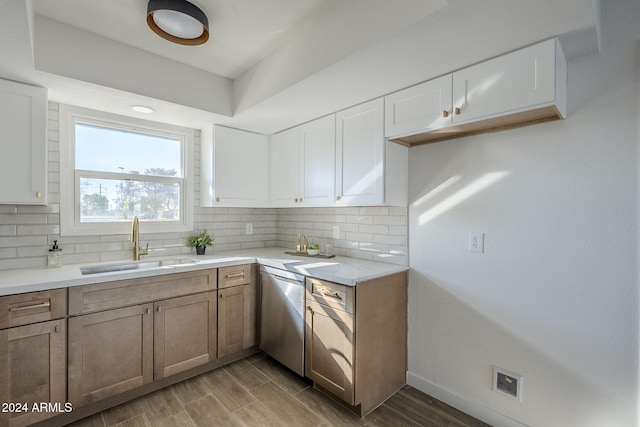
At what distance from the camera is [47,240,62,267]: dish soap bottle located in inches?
88.2

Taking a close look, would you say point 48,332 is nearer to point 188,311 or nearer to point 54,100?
point 188,311

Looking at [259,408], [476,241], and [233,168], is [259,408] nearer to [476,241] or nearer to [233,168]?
[476,241]

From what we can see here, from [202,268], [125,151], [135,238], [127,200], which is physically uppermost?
[125,151]

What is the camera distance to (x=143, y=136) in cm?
281

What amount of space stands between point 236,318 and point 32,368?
1.28 metres

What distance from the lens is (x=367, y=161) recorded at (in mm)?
2260

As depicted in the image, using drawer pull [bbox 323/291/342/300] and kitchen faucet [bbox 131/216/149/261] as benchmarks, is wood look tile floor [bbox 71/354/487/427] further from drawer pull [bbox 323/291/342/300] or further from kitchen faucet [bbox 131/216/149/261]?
kitchen faucet [bbox 131/216/149/261]

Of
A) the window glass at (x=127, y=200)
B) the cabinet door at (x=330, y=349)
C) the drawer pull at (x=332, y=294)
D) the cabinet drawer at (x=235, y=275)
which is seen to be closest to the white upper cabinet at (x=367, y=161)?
the drawer pull at (x=332, y=294)

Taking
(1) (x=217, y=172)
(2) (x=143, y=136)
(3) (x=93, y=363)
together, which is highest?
(2) (x=143, y=136)

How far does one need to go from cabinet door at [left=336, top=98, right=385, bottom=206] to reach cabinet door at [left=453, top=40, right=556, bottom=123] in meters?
0.57

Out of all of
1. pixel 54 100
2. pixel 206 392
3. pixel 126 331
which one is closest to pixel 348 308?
pixel 206 392

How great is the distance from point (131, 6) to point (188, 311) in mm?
2029

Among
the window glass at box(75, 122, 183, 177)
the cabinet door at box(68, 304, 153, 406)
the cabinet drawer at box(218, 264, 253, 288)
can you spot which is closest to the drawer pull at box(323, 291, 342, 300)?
the cabinet drawer at box(218, 264, 253, 288)

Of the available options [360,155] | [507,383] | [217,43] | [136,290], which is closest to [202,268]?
[136,290]
